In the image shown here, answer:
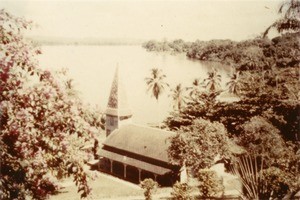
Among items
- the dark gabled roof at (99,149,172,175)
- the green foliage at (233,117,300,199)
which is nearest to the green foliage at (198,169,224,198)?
the green foliage at (233,117,300,199)

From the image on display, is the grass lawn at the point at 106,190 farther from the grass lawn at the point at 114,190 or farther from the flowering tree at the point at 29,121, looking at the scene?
the flowering tree at the point at 29,121

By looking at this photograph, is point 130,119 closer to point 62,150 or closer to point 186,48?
point 186,48

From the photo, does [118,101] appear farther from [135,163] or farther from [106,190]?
[106,190]

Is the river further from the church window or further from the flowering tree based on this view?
the flowering tree

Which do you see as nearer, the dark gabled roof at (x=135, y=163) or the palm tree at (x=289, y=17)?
the palm tree at (x=289, y=17)

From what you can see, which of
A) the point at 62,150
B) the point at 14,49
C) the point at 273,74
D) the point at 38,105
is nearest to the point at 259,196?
the point at 62,150

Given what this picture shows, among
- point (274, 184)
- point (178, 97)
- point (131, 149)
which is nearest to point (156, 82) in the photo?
point (178, 97)

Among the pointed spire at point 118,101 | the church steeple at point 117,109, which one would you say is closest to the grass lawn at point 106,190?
the church steeple at point 117,109
